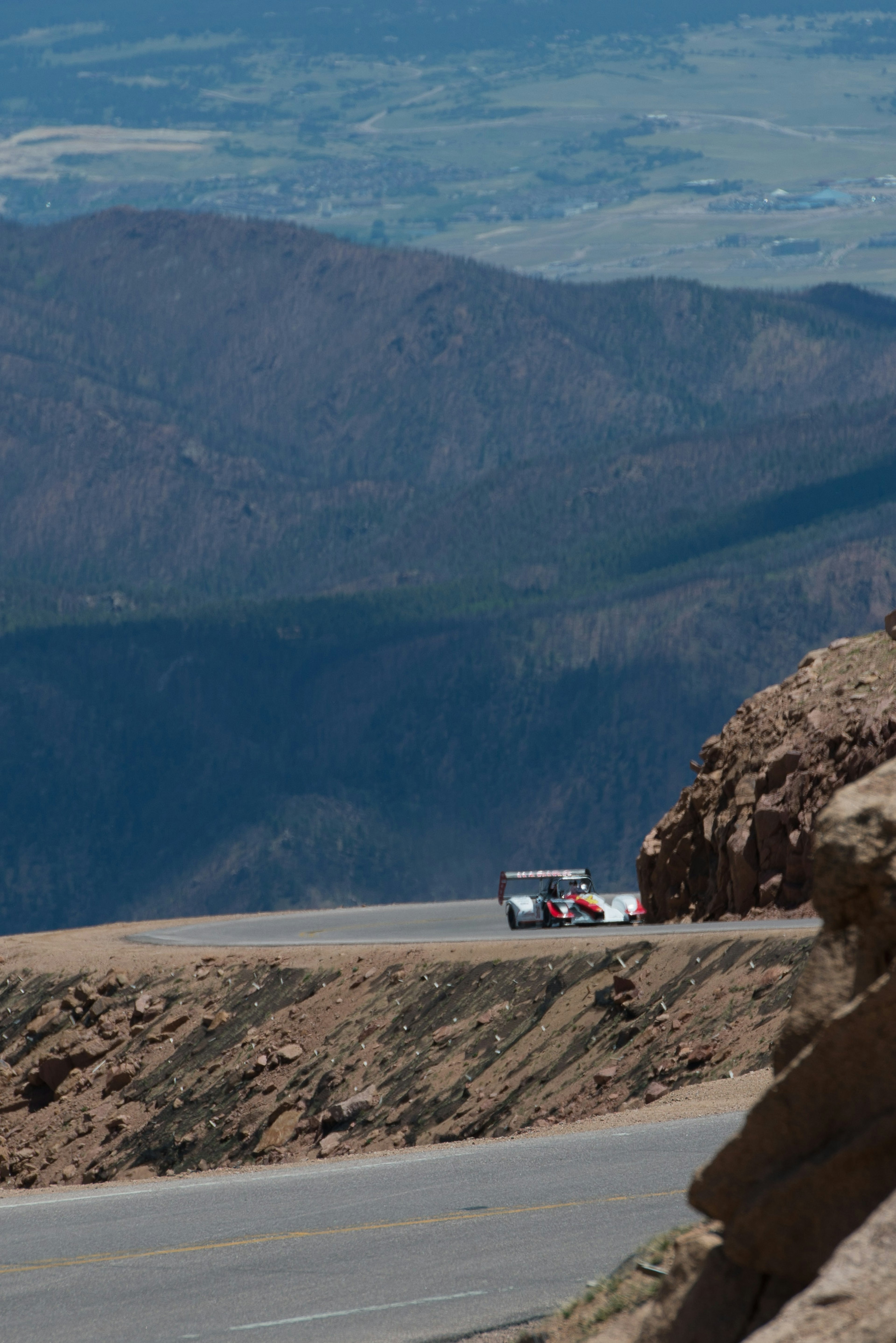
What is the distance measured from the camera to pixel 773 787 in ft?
128

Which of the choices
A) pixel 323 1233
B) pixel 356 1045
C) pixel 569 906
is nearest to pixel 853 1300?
pixel 323 1233

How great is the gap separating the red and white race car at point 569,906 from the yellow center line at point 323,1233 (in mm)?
25995

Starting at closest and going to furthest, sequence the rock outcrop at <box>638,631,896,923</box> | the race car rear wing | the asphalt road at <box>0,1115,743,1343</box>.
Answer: the asphalt road at <box>0,1115,743,1343</box>
the rock outcrop at <box>638,631,896,923</box>
the race car rear wing

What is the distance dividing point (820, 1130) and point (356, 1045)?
2946 cm

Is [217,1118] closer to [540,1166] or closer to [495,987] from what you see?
[495,987]

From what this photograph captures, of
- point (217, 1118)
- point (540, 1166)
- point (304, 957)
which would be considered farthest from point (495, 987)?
point (540, 1166)

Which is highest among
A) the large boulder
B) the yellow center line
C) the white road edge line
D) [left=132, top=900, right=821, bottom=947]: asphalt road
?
the large boulder

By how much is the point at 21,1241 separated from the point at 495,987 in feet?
66.4

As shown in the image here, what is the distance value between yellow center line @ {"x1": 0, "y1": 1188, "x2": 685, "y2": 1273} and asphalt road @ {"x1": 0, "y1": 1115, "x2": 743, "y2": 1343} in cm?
3

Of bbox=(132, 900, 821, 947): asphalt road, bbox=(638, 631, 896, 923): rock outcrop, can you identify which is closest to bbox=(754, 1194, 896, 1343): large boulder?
bbox=(132, 900, 821, 947): asphalt road

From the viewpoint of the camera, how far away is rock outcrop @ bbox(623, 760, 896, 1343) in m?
8.70

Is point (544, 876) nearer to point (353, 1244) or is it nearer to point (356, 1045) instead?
point (356, 1045)

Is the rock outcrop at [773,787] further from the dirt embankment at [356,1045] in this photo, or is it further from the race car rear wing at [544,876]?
the dirt embankment at [356,1045]

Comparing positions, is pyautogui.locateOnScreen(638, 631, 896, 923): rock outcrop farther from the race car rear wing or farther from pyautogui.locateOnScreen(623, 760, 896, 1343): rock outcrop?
pyautogui.locateOnScreen(623, 760, 896, 1343): rock outcrop
